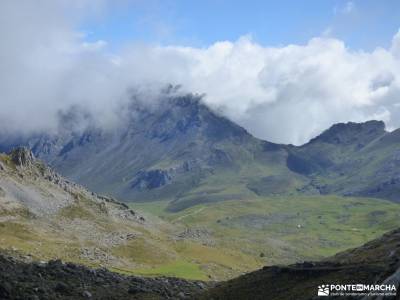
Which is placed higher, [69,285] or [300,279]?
[300,279]

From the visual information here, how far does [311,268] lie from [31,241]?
140172mm

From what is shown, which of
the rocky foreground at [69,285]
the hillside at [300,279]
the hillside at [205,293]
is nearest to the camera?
the hillside at [300,279]

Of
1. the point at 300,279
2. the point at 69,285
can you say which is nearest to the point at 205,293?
the point at 300,279

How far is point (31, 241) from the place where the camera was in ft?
614

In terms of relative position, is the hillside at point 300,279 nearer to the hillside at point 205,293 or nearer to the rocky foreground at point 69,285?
the hillside at point 205,293

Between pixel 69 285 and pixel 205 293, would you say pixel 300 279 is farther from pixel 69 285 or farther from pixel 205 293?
pixel 69 285

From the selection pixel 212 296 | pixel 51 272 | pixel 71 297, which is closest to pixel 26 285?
pixel 71 297

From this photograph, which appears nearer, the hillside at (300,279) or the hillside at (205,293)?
the hillside at (300,279)

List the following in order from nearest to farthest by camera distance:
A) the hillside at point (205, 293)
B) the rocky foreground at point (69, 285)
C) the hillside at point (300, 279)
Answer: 1. the hillside at point (300, 279)
2. the hillside at point (205, 293)
3. the rocky foreground at point (69, 285)

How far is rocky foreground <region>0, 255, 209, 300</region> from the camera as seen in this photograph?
58900 mm

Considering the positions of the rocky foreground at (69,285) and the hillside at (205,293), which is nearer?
the hillside at (205,293)

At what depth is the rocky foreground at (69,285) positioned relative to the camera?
58900mm

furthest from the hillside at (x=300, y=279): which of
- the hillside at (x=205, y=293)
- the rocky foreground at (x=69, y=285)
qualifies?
the rocky foreground at (x=69, y=285)

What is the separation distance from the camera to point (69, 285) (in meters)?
68.2
